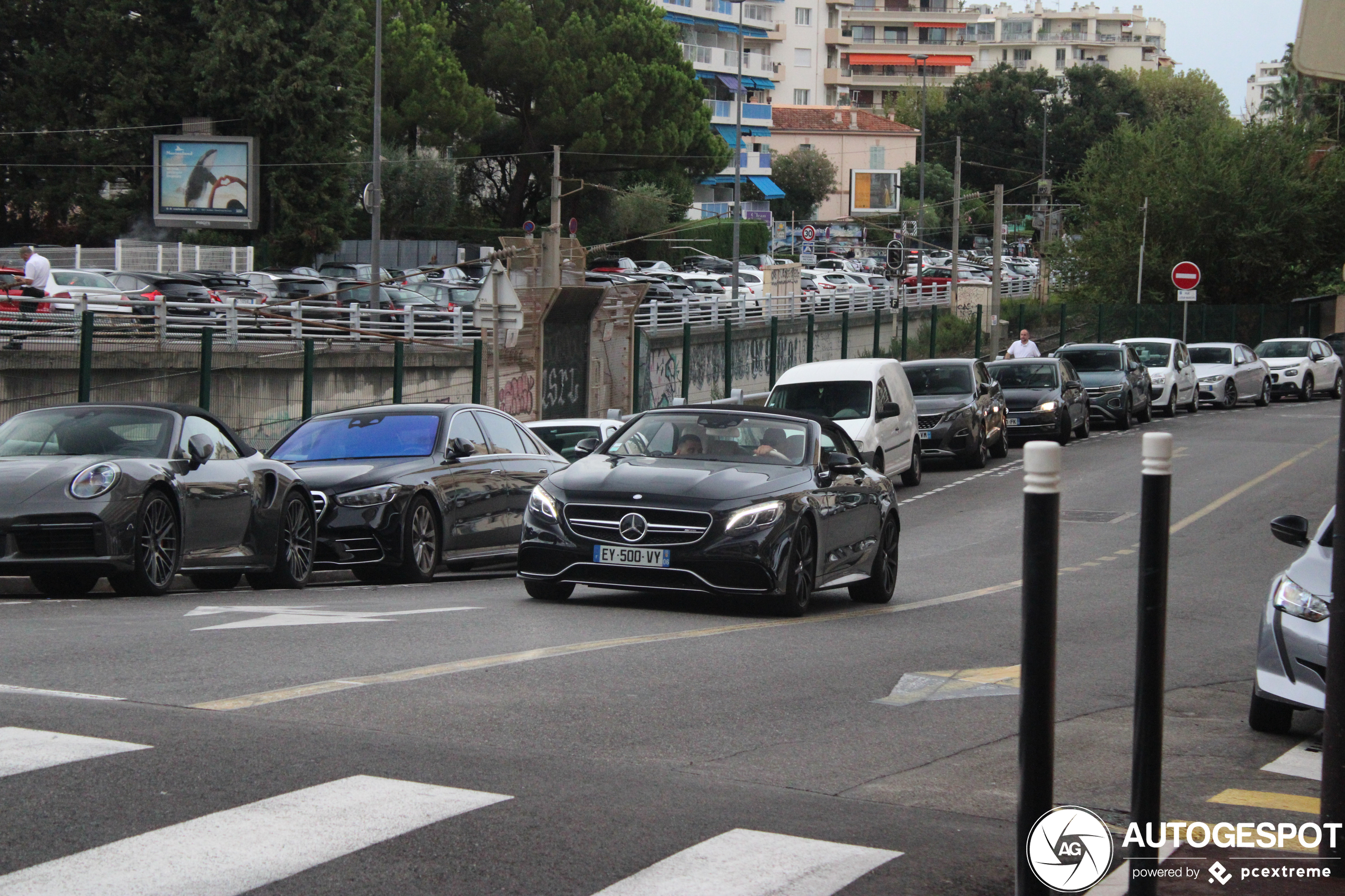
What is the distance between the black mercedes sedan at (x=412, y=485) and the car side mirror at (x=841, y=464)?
379 centimetres

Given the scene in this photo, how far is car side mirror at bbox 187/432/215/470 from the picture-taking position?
42.0 ft

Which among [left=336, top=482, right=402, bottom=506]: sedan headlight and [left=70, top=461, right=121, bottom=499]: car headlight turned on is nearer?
[left=70, top=461, right=121, bottom=499]: car headlight turned on

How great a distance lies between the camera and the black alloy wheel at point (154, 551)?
12.1 m

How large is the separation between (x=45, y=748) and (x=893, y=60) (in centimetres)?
15635

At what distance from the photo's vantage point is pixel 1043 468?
15.0 feet

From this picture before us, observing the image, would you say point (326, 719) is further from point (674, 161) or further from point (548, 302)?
point (674, 161)

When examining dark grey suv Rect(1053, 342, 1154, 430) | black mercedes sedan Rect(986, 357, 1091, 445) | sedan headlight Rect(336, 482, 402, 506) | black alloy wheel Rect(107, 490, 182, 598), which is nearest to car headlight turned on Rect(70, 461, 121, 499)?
black alloy wheel Rect(107, 490, 182, 598)

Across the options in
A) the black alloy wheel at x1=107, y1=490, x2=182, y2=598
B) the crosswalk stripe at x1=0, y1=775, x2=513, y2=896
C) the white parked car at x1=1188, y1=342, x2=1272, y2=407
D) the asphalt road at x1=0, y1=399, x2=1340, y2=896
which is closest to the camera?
the crosswalk stripe at x1=0, y1=775, x2=513, y2=896

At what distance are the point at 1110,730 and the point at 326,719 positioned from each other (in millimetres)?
3617

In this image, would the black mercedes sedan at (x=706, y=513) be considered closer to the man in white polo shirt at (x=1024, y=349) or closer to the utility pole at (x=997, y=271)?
the man in white polo shirt at (x=1024, y=349)

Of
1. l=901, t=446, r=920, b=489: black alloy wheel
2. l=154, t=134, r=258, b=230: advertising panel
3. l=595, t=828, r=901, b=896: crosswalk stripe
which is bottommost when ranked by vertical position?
l=901, t=446, r=920, b=489: black alloy wheel

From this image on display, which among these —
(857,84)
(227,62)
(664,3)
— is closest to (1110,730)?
(227,62)

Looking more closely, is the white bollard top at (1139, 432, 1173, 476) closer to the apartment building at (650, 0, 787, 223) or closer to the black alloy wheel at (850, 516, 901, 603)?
the black alloy wheel at (850, 516, 901, 603)

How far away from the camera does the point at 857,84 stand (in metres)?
154
